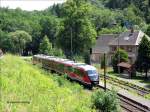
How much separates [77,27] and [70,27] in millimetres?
1182

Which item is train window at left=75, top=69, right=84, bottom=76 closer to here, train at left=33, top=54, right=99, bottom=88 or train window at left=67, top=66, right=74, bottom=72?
train at left=33, top=54, right=99, bottom=88

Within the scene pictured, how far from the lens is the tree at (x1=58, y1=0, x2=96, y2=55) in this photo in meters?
64.8

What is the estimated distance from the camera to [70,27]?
6544 cm

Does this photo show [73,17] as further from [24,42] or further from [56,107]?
[56,107]

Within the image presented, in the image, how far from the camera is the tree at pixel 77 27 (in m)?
64.8

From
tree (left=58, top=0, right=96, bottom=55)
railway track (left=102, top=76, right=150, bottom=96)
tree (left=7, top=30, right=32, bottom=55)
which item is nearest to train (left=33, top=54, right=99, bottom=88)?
railway track (left=102, top=76, right=150, bottom=96)

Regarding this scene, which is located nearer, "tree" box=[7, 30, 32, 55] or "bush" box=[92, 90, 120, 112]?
"bush" box=[92, 90, 120, 112]

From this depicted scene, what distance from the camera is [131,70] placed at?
2072 inches

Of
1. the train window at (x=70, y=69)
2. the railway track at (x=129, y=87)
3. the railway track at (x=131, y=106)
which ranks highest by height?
the train window at (x=70, y=69)

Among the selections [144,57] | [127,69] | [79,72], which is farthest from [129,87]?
[127,69]

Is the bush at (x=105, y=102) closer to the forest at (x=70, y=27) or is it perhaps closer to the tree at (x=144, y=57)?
the tree at (x=144, y=57)

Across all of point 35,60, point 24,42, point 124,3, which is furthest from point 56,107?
point 124,3

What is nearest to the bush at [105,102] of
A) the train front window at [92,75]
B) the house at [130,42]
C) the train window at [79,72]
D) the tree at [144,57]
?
the train front window at [92,75]

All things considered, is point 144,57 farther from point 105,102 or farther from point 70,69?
point 105,102
